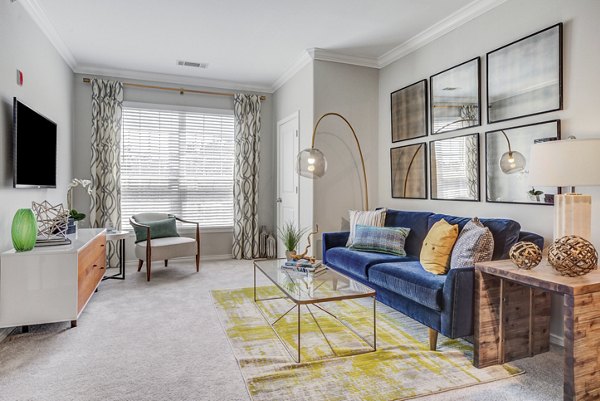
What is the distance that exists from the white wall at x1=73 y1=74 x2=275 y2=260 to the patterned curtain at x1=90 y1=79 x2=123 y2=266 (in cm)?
13

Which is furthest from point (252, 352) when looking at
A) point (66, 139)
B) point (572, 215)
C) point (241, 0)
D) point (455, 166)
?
point (66, 139)

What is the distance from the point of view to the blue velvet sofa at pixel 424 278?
227cm

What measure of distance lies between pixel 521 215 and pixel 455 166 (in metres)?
0.82

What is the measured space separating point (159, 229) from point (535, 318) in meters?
4.10

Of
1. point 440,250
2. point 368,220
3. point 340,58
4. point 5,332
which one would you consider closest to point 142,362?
point 5,332

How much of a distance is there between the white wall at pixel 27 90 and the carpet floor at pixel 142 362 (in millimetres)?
562

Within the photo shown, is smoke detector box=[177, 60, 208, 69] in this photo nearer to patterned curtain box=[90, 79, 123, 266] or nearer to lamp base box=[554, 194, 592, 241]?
patterned curtain box=[90, 79, 123, 266]

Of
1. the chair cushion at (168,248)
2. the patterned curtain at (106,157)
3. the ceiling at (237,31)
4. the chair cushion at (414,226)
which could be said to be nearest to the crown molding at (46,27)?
the ceiling at (237,31)

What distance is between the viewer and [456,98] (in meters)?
3.50

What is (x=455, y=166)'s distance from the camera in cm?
353

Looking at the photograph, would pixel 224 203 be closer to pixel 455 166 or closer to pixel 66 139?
pixel 66 139

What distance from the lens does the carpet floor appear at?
195cm

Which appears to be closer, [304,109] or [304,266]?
[304,266]

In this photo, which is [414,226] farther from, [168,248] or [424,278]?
[168,248]
